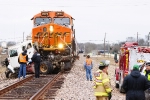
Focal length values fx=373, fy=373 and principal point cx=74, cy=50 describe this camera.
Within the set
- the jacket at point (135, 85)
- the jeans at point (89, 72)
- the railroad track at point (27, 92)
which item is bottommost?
the railroad track at point (27, 92)

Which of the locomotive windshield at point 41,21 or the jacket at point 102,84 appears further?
the locomotive windshield at point 41,21

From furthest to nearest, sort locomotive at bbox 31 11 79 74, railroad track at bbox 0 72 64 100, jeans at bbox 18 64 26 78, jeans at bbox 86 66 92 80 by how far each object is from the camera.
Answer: locomotive at bbox 31 11 79 74
jeans at bbox 18 64 26 78
jeans at bbox 86 66 92 80
railroad track at bbox 0 72 64 100

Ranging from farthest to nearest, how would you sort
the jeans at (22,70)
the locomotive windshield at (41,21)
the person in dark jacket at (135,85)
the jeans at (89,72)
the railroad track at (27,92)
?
the locomotive windshield at (41,21) < the jeans at (22,70) < the jeans at (89,72) < the railroad track at (27,92) < the person in dark jacket at (135,85)

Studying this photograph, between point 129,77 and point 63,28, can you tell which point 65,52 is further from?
point 129,77

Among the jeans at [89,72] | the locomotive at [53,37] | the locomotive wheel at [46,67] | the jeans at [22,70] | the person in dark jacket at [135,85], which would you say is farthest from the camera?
the locomotive at [53,37]

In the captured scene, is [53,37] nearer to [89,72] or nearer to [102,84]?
[89,72]

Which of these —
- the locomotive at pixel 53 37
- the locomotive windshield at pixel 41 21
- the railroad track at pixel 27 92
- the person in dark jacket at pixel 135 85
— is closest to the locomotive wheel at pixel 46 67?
the locomotive at pixel 53 37

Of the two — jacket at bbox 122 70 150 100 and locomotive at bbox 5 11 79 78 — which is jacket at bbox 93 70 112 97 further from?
locomotive at bbox 5 11 79 78

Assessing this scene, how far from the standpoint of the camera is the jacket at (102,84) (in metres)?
8.85

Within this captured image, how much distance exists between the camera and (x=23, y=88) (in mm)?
17969

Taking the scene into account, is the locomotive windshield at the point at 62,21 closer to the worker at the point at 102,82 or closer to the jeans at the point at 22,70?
the jeans at the point at 22,70

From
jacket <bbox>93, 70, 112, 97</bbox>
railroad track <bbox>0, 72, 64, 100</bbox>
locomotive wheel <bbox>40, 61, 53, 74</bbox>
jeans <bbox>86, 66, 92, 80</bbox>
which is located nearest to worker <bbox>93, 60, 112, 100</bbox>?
jacket <bbox>93, 70, 112, 97</bbox>

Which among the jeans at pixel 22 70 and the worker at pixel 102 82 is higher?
the worker at pixel 102 82

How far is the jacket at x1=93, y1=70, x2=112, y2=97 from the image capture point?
29.0ft
